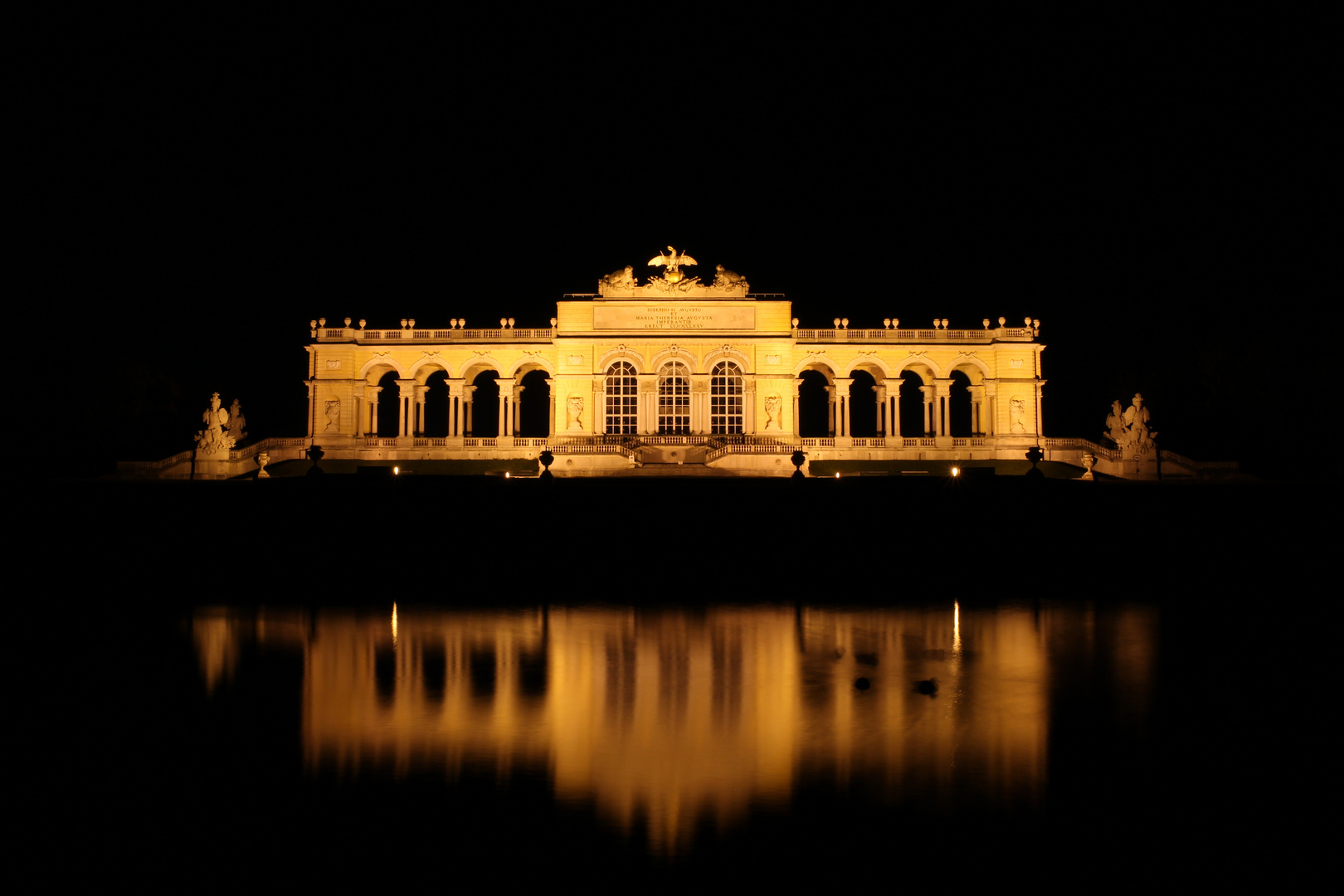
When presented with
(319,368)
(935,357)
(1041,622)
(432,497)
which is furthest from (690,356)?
(1041,622)

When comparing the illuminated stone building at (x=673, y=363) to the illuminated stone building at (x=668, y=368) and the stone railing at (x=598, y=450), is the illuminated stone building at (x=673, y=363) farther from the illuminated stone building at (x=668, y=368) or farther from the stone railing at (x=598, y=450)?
the stone railing at (x=598, y=450)

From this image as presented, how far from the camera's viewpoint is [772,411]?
52.5 meters

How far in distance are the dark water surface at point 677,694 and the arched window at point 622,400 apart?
33.0 meters

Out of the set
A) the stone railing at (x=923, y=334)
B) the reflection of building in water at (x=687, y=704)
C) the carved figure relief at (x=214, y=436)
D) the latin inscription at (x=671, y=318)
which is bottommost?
the reflection of building in water at (x=687, y=704)

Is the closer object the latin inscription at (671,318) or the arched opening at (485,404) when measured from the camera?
the latin inscription at (671,318)

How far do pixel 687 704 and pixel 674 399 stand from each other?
44.0 m

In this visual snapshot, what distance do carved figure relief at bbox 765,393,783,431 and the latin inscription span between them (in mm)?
3786

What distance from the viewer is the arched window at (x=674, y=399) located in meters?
53.1

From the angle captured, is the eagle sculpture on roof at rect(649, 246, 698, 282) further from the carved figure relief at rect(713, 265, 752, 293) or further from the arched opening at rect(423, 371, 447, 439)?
the arched opening at rect(423, 371, 447, 439)

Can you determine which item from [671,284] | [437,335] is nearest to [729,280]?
[671,284]

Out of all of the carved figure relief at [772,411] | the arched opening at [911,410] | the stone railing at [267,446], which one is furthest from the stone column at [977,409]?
the stone railing at [267,446]

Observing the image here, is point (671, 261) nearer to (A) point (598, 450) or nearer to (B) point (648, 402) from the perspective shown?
(B) point (648, 402)

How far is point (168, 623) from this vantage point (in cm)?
1340

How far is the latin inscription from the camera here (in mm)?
52375
